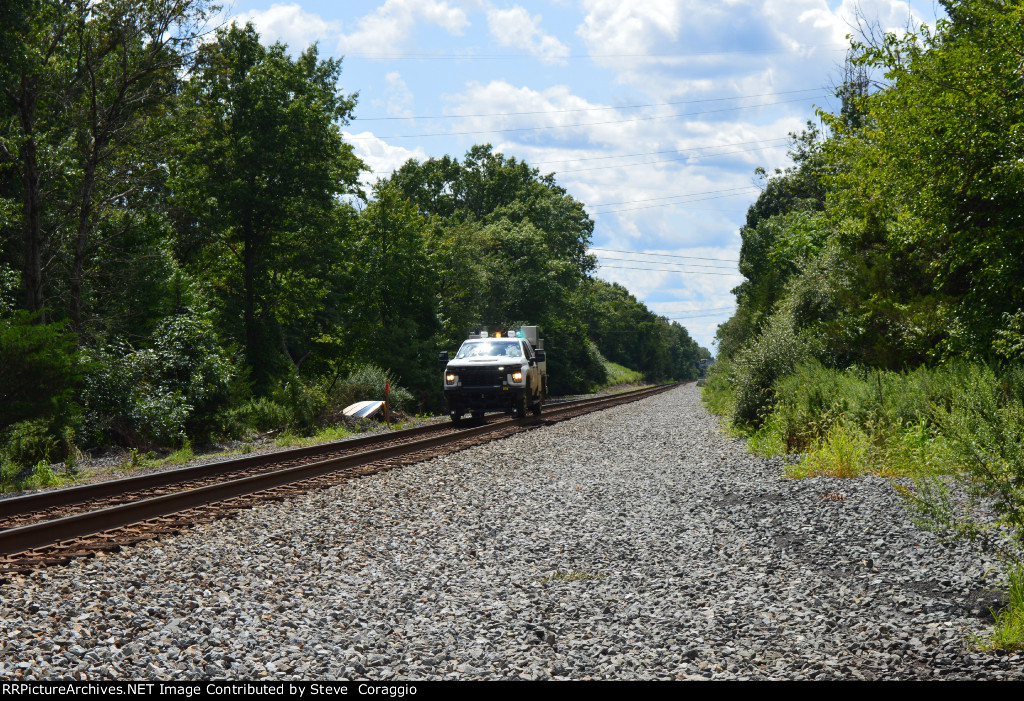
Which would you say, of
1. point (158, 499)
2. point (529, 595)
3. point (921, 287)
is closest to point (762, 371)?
point (921, 287)

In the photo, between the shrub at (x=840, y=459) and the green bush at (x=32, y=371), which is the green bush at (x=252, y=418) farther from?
the shrub at (x=840, y=459)

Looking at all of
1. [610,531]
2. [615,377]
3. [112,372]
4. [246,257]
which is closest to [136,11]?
[112,372]

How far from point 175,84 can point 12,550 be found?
17.9 meters

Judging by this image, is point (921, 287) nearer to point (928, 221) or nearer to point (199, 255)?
point (928, 221)

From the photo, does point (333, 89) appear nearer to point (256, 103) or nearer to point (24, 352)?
point (256, 103)

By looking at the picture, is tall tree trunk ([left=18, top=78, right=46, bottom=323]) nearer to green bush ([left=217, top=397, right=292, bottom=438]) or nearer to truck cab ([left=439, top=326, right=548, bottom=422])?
green bush ([left=217, top=397, right=292, bottom=438])

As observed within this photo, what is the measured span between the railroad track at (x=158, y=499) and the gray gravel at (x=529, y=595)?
19.3 inches

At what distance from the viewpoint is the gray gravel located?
4.36m

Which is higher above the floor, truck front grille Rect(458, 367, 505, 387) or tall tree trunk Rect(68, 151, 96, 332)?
tall tree trunk Rect(68, 151, 96, 332)

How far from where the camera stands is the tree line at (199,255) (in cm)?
1698

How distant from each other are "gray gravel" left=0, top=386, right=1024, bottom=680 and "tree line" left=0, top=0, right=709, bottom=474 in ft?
30.6

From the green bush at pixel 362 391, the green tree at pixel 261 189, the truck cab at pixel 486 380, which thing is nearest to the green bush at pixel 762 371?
the truck cab at pixel 486 380

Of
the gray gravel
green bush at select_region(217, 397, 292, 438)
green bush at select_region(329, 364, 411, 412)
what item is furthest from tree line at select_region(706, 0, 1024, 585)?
green bush at select_region(217, 397, 292, 438)

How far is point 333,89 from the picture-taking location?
1576 inches
